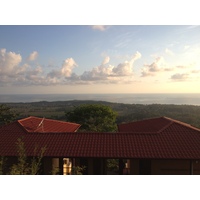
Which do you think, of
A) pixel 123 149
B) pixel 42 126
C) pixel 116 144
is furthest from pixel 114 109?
pixel 123 149

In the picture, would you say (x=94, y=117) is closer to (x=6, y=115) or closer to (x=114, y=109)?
(x=6, y=115)

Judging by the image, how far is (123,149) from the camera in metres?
12.9

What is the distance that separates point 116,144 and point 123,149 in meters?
0.59

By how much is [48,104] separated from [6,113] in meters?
45.8

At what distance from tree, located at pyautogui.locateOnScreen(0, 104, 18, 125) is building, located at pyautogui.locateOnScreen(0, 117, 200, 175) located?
65.7ft

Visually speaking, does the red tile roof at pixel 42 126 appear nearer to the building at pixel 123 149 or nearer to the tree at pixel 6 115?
the building at pixel 123 149

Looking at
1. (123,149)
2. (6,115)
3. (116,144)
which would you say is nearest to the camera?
(123,149)

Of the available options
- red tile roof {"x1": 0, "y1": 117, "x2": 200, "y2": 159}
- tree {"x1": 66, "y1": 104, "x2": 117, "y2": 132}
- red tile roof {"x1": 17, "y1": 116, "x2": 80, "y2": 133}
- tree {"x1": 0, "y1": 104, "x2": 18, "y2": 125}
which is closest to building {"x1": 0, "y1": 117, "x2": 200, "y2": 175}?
red tile roof {"x1": 0, "y1": 117, "x2": 200, "y2": 159}

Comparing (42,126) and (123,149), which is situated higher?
(42,126)

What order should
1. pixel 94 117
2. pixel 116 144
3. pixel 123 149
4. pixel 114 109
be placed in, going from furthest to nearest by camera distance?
pixel 114 109 < pixel 94 117 < pixel 116 144 < pixel 123 149

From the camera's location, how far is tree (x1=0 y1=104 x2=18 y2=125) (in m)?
33.8

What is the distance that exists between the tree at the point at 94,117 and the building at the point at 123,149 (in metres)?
16.4

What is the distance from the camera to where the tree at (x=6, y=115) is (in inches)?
1330
